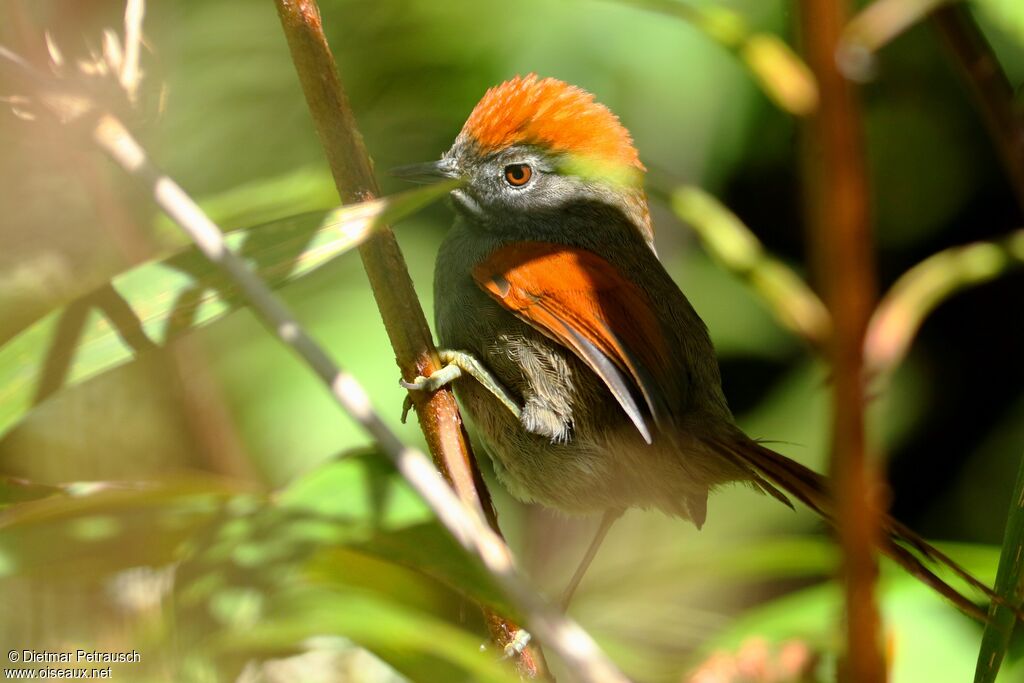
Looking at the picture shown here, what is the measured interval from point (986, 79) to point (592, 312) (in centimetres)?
101

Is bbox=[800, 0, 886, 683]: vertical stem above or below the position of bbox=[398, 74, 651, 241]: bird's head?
below

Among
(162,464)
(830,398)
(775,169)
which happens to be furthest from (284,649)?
(775,169)

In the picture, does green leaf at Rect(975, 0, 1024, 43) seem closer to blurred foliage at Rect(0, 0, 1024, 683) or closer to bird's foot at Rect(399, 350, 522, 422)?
blurred foliage at Rect(0, 0, 1024, 683)

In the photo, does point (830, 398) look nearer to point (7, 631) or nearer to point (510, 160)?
point (7, 631)

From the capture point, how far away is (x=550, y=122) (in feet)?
9.35

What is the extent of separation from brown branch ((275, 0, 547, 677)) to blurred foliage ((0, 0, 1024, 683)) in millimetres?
116

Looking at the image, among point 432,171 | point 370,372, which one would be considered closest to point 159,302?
point 432,171

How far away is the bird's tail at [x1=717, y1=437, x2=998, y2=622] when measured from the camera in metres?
1.40

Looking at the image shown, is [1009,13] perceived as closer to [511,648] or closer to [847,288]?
[511,648]

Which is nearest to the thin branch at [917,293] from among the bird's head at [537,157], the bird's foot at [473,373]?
the bird's head at [537,157]

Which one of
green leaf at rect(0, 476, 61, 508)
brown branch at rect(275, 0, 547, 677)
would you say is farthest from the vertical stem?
green leaf at rect(0, 476, 61, 508)

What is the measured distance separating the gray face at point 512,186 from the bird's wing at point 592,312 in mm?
312

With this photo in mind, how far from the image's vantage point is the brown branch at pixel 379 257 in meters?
1.58

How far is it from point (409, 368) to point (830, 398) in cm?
115
